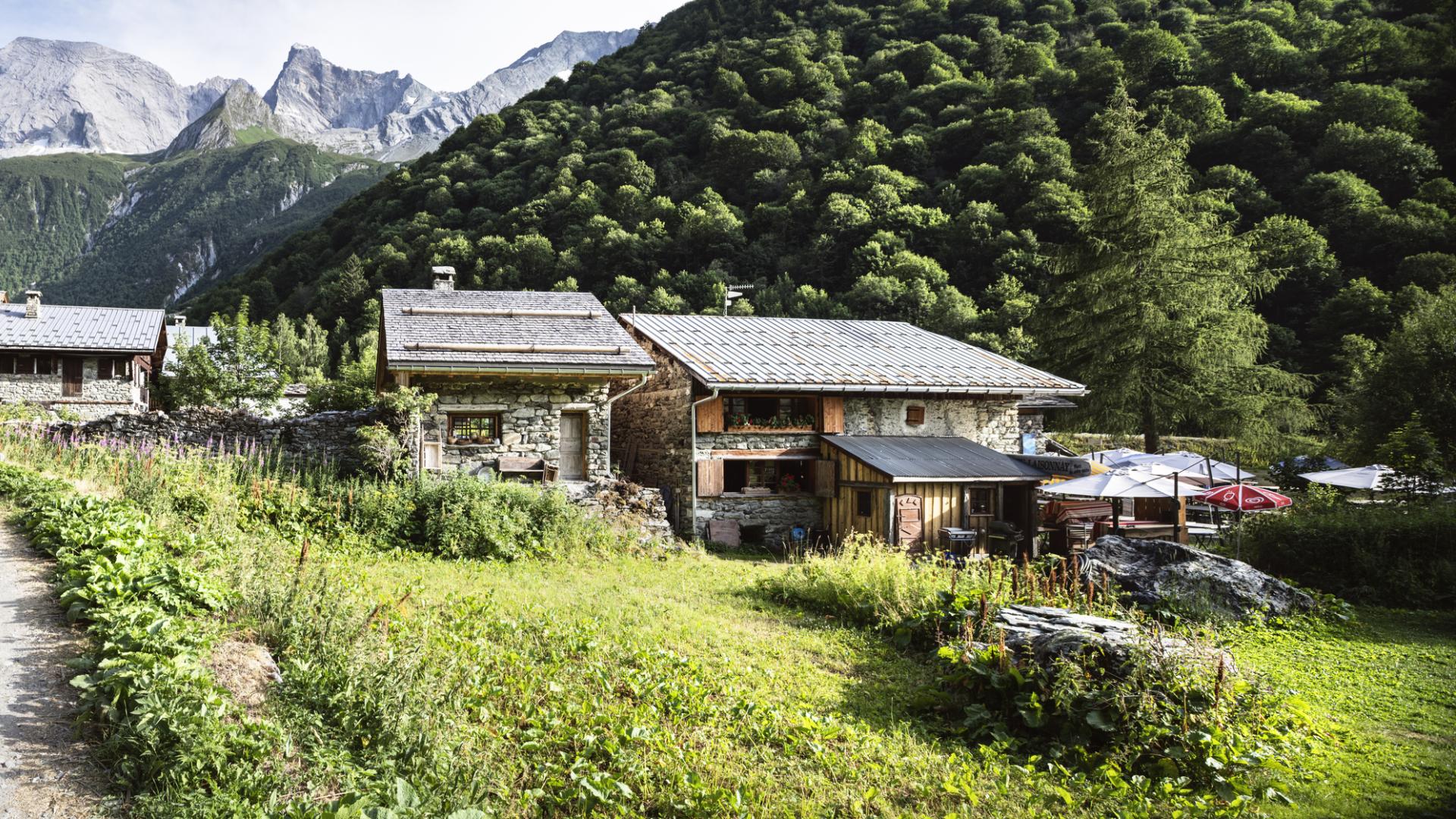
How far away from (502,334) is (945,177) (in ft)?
138

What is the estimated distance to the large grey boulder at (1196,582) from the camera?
9.88 meters

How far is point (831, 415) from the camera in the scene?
17.4 meters

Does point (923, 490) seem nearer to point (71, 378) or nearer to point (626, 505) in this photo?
point (626, 505)

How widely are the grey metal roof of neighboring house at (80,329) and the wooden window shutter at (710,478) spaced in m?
26.7

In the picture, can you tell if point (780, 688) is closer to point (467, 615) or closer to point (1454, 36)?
point (467, 615)

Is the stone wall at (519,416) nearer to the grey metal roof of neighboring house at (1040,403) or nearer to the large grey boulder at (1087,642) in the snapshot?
the large grey boulder at (1087,642)

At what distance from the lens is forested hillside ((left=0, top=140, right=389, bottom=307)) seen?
12100cm

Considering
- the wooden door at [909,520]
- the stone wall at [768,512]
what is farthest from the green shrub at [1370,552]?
the stone wall at [768,512]

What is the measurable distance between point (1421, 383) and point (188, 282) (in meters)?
151

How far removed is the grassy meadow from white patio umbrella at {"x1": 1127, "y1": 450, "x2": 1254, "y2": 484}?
8109mm

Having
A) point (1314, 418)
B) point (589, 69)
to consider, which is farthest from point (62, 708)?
point (589, 69)

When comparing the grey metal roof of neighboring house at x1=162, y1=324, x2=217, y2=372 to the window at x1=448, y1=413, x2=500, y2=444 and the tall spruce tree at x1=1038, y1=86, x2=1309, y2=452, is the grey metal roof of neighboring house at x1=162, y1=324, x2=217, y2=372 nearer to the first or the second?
the window at x1=448, y1=413, x2=500, y2=444

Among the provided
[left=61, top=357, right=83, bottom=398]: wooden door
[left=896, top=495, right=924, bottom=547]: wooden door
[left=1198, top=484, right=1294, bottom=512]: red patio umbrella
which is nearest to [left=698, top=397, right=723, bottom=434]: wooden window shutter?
[left=896, top=495, right=924, bottom=547]: wooden door

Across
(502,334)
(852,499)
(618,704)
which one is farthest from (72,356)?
(618,704)
